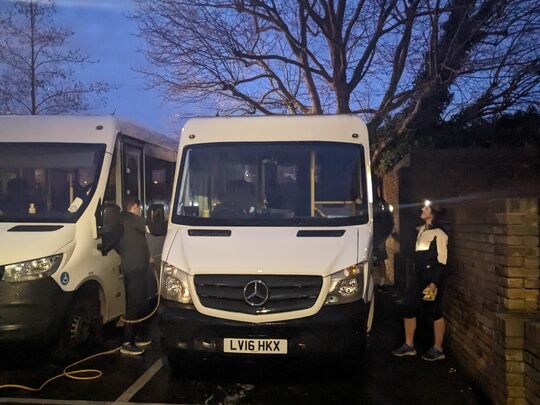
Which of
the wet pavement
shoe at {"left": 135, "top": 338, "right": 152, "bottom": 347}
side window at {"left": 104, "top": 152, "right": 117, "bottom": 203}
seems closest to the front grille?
the wet pavement

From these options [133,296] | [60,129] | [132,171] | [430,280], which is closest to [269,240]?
[430,280]

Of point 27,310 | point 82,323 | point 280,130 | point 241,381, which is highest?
point 280,130

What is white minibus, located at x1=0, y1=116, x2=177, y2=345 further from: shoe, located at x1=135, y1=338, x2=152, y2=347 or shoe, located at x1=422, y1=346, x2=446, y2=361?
shoe, located at x1=422, y1=346, x2=446, y2=361

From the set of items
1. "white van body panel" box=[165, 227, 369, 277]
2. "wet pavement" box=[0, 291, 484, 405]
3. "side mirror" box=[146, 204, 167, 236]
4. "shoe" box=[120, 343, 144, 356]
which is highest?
"side mirror" box=[146, 204, 167, 236]

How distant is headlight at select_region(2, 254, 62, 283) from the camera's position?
20.6ft

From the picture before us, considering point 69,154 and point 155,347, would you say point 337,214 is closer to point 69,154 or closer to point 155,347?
point 155,347

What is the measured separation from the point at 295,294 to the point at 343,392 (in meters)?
1.10

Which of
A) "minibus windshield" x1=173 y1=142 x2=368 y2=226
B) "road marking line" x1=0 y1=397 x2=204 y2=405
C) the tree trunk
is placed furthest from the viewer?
the tree trunk

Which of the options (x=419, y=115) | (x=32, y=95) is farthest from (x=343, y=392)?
(x=32, y=95)

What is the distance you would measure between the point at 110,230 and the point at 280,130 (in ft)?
7.53

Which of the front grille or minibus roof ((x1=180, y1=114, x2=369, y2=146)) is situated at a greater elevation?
minibus roof ((x1=180, y1=114, x2=369, y2=146))

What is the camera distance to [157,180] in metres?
9.72

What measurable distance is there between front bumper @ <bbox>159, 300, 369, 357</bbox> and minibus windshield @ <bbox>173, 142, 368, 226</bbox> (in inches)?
49.3

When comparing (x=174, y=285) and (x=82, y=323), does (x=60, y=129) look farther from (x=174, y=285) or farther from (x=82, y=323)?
(x=174, y=285)
